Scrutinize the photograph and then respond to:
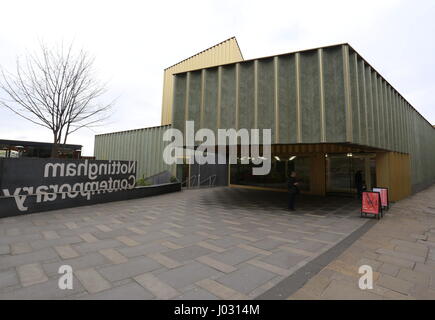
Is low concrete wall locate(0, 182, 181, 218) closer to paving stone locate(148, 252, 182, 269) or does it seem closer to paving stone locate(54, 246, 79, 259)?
paving stone locate(54, 246, 79, 259)

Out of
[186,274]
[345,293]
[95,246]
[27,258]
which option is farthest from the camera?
[95,246]

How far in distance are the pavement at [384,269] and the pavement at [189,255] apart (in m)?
0.02

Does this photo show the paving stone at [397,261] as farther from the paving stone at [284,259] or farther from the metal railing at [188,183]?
the metal railing at [188,183]

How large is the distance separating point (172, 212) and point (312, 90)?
22.3 feet

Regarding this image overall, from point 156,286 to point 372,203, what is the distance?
751 centimetres

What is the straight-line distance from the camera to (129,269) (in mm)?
3256

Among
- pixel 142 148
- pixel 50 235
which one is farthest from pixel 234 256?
pixel 142 148

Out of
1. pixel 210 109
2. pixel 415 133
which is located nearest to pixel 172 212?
pixel 210 109

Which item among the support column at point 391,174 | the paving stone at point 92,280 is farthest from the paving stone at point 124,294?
the support column at point 391,174

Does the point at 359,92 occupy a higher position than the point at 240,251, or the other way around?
the point at 359,92

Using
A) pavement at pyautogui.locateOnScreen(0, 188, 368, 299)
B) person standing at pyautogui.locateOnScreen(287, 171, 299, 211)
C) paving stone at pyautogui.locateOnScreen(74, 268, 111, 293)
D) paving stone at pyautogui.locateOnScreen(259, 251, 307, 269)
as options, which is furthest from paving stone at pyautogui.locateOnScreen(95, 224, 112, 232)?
person standing at pyautogui.locateOnScreen(287, 171, 299, 211)

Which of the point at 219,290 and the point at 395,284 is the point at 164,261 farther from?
the point at 395,284

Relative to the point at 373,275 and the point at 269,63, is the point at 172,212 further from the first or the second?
the point at 269,63

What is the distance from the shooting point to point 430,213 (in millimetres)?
8336
